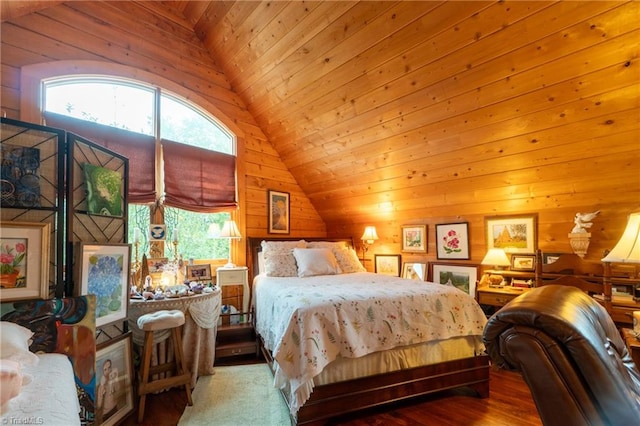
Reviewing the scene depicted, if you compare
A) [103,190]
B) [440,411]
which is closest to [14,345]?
[103,190]

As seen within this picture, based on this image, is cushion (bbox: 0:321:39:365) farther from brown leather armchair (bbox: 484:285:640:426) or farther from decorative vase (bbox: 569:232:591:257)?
decorative vase (bbox: 569:232:591:257)

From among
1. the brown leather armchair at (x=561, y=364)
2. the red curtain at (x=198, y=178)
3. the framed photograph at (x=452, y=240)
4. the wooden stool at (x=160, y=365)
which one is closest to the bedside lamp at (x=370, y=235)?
the framed photograph at (x=452, y=240)

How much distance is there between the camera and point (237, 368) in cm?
271

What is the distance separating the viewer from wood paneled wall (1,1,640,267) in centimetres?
189

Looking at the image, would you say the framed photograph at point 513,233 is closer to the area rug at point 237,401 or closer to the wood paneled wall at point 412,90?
the wood paneled wall at point 412,90

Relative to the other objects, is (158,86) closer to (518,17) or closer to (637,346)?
(518,17)

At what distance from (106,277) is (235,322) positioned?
5.62 ft

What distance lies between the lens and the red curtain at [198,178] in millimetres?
3297

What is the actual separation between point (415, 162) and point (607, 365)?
104 inches

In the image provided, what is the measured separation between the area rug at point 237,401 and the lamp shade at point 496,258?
2316 millimetres

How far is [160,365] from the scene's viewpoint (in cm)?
224

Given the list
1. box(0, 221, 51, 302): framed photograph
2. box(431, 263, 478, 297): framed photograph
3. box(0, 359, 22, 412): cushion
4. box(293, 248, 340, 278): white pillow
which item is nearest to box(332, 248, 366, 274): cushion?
box(293, 248, 340, 278): white pillow

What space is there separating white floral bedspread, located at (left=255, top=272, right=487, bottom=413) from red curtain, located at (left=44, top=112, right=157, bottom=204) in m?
1.79

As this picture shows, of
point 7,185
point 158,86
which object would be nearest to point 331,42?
point 158,86
